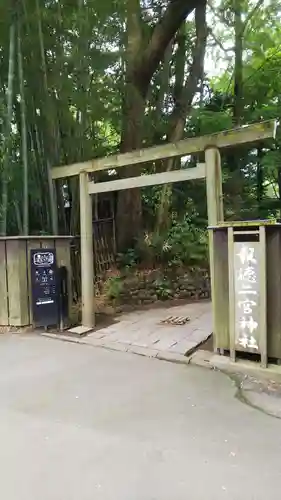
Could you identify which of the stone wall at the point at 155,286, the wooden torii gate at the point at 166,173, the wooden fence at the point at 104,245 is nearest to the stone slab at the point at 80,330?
the wooden torii gate at the point at 166,173

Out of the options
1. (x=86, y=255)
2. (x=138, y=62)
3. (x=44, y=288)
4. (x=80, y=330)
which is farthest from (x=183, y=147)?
(x=138, y=62)

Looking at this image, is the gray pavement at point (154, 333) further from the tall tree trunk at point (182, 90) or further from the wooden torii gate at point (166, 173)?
the tall tree trunk at point (182, 90)

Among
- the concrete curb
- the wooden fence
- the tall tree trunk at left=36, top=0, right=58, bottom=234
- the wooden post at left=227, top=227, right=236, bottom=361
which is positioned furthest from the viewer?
the wooden fence

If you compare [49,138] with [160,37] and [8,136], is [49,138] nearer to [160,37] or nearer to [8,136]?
[8,136]

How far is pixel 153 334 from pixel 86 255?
1389mm

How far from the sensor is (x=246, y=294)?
3768mm

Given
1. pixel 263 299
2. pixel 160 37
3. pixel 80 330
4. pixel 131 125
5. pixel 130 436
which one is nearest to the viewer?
pixel 130 436

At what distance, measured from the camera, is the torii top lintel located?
3799 millimetres

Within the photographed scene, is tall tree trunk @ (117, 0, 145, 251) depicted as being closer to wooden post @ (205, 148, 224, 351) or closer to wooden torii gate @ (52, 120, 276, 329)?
wooden torii gate @ (52, 120, 276, 329)

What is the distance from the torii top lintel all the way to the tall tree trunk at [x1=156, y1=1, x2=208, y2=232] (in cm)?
300

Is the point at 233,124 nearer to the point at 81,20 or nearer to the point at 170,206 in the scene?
the point at 170,206

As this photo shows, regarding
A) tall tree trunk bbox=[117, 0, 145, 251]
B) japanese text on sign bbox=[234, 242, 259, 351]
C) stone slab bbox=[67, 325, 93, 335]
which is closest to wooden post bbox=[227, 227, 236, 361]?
japanese text on sign bbox=[234, 242, 259, 351]

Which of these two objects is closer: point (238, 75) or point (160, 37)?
point (160, 37)

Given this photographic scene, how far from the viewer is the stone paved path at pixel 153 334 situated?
14.3 ft
